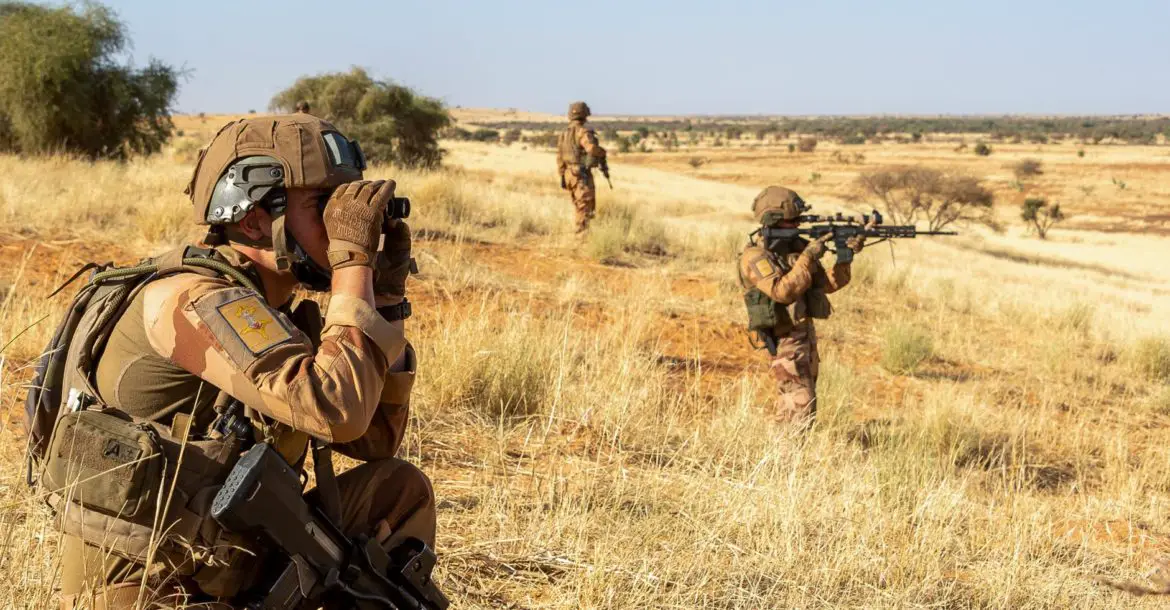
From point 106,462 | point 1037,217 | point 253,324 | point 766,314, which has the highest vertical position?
point 253,324

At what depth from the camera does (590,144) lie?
13.0 metres

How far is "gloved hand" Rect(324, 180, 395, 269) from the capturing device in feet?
7.28

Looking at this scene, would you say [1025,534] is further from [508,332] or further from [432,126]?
[432,126]

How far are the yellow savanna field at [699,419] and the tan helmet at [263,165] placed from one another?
61 cm

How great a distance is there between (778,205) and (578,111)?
7.15 m

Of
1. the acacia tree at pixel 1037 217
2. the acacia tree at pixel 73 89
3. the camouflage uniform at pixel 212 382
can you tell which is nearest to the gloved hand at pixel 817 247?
the camouflage uniform at pixel 212 382

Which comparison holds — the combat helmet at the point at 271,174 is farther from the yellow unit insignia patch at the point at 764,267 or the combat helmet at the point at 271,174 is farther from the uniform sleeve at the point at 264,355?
the yellow unit insignia patch at the point at 764,267

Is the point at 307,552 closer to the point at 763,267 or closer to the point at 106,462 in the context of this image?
the point at 106,462

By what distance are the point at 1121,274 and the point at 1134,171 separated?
29441 mm

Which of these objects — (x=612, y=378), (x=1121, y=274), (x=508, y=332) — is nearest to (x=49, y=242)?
(x=508, y=332)

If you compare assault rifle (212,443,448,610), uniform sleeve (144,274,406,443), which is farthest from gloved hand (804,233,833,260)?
uniform sleeve (144,274,406,443)

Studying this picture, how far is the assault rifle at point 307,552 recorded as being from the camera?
197 centimetres

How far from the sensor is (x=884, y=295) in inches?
453

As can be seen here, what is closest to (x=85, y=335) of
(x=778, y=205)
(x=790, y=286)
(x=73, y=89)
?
(x=790, y=286)
